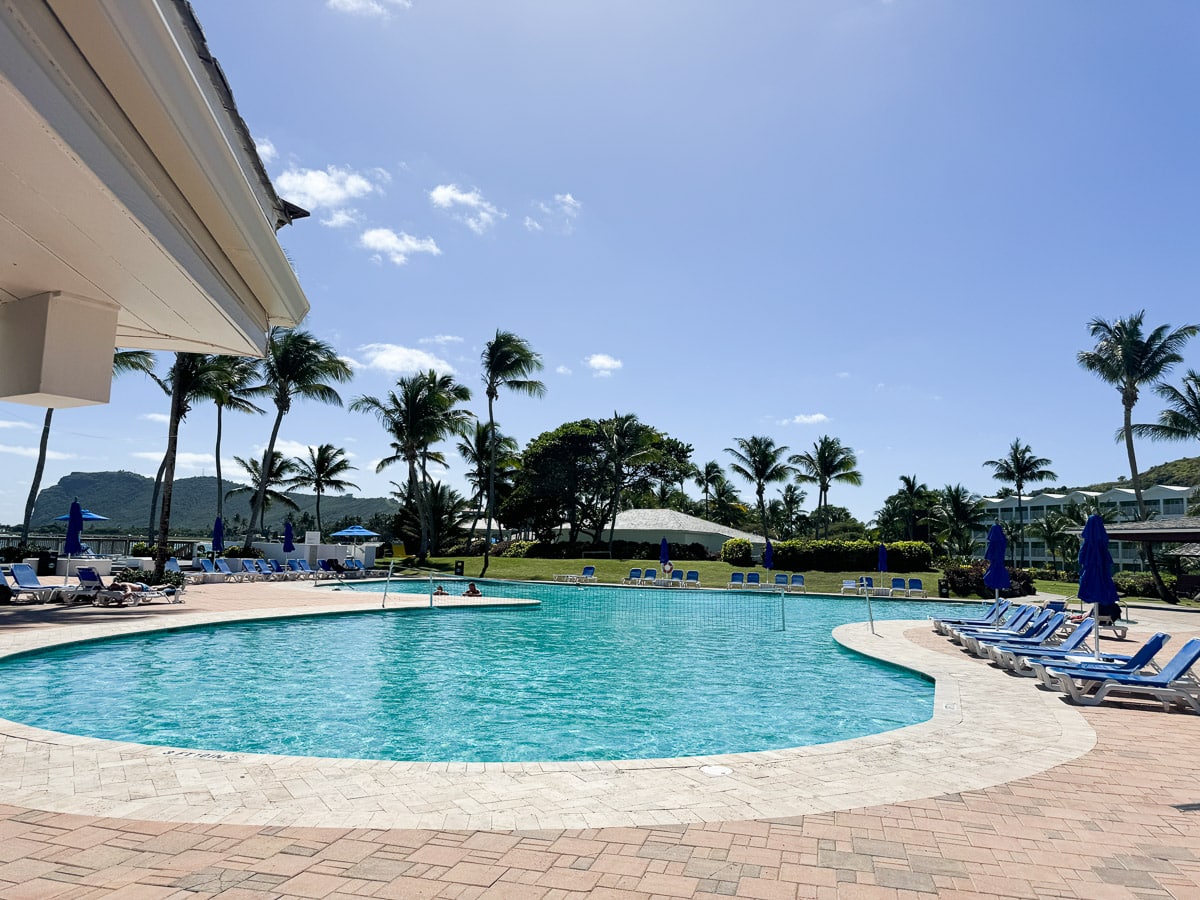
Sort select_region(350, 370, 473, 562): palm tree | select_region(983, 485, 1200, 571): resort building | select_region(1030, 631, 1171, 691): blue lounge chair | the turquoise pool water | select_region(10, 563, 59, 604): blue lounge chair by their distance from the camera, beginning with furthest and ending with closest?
select_region(983, 485, 1200, 571): resort building, select_region(350, 370, 473, 562): palm tree, select_region(10, 563, 59, 604): blue lounge chair, select_region(1030, 631, 1171, 691): blue lounge chair, the turquoise pool water

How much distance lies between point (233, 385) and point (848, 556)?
32.1 metres

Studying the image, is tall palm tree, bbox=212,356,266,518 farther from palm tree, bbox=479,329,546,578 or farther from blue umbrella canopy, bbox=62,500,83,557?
palm tree, bbox=479,329,546,578

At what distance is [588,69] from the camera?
11.3 metres

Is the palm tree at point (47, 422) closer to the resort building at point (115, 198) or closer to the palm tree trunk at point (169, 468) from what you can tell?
the palm tree trunk at point (169, 468)

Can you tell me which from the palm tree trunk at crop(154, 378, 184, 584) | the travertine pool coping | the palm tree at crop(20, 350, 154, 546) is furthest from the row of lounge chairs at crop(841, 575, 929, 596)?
the palm tree at crop(20, 350, 154, 546)

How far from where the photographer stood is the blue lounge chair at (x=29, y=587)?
58.4 feet

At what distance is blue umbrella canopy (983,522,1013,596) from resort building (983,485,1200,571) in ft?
180

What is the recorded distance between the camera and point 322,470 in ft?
174

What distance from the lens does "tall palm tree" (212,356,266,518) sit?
3017cm

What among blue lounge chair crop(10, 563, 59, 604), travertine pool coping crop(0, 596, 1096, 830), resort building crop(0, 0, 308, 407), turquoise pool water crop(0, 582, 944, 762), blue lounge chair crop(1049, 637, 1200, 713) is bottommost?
turquoise pool water crop(0, 582, 944, 762)

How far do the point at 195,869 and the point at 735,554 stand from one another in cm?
3763

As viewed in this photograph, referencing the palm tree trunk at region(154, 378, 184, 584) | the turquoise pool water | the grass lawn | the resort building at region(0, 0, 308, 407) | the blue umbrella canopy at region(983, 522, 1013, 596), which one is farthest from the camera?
the grass lawn

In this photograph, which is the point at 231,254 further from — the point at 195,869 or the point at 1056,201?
the point at 1056,201

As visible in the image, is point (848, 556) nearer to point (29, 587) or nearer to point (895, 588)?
point (895, 588)
